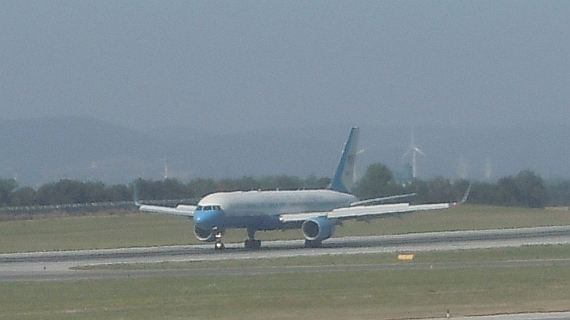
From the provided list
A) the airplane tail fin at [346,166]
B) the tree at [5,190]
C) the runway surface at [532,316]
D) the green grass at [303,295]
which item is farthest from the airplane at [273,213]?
the tree at [5,190]

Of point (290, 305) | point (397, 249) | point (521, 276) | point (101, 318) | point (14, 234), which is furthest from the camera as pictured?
point (14, 234)

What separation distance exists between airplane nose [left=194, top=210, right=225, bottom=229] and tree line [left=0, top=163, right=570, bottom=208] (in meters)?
54.7

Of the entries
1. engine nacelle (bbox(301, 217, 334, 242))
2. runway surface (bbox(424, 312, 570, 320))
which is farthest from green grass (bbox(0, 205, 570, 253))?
runway surface (bbox(424, 312, 570, 320))

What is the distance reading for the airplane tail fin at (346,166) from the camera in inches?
3661

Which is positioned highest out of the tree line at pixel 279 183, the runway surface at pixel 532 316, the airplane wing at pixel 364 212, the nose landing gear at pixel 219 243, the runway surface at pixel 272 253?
the tree line at pixel 279 183

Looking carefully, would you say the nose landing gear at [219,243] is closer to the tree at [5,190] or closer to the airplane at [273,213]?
the airplane at [273,213]

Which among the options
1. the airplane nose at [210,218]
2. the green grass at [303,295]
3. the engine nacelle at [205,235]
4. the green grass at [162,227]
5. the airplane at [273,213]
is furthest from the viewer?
the green grass at [162,227]

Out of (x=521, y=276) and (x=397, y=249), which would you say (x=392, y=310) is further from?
(x=397, y=249)

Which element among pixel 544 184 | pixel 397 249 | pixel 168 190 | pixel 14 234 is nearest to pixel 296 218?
pixel 397 249

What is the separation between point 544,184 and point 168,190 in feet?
153

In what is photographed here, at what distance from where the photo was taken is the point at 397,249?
7394cm

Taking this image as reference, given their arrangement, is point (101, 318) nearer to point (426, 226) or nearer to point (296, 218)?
point (296, 218)

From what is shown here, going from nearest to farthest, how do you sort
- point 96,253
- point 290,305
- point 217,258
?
point 290,305 → point 217,258 → point 96,253

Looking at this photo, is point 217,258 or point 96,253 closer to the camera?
point 217,258
